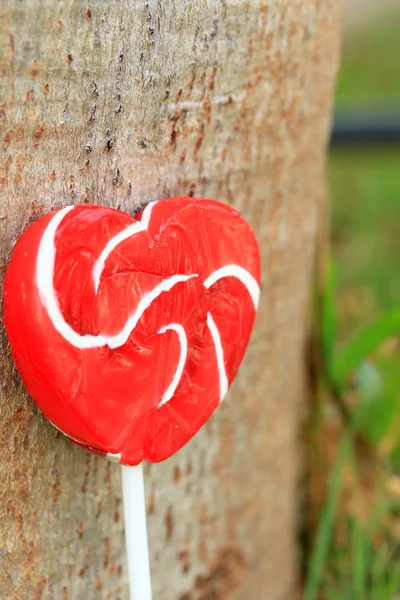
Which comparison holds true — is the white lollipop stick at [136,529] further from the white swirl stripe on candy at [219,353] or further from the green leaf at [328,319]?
the green leaf at [328,319]

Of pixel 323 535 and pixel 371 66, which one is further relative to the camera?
pixel 371 66

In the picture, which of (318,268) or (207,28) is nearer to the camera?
(207,28)

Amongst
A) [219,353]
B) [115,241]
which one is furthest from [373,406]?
[115,241]

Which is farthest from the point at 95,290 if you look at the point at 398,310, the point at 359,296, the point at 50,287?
the point at 359,296

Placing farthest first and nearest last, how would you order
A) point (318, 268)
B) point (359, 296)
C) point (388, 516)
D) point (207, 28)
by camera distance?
1. point (359, 296)
2. point (388, 516)
3. point (318, 268)
4. point (207, 28)

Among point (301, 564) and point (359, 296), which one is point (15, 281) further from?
point (359, 296)

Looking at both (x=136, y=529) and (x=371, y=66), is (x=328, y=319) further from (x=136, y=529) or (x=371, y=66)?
(x=371, y=66)
